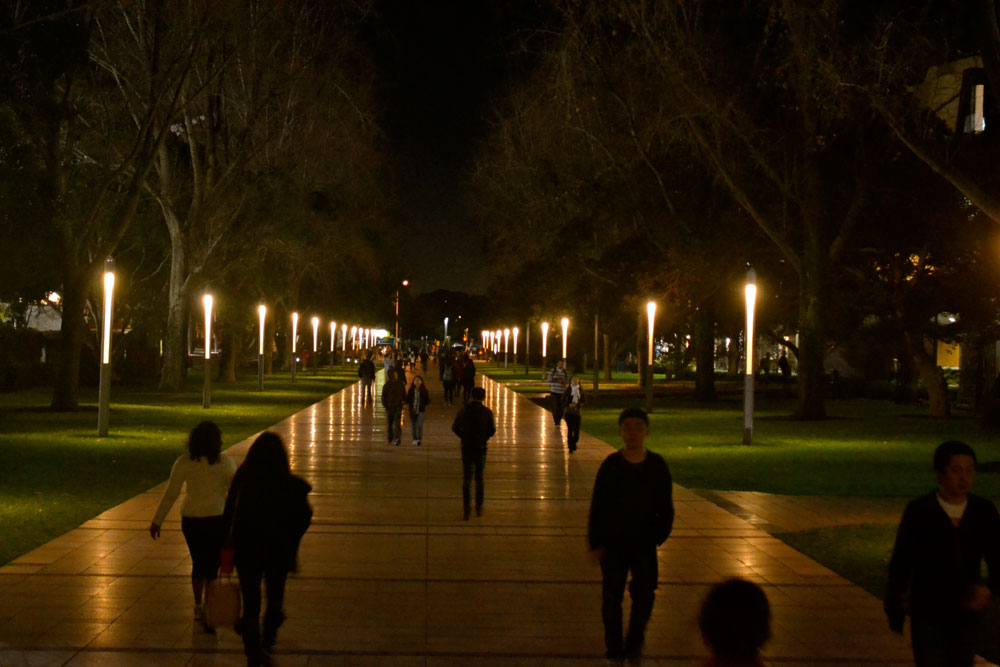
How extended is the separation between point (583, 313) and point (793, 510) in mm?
38512

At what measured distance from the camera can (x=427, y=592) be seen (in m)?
9.98

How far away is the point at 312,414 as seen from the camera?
3450 cm

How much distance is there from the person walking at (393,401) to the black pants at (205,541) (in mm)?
15409

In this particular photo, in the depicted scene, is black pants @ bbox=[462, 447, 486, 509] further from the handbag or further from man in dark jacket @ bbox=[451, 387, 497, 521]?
the handbag

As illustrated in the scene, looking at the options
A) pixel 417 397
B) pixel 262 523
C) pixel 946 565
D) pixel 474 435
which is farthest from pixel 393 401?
pixel 946 565

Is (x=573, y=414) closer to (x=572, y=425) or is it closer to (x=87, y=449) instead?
(x=572, y=425)

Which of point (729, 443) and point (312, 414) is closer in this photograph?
point (729, 443)

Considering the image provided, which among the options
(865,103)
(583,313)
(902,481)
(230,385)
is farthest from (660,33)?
(230,385)

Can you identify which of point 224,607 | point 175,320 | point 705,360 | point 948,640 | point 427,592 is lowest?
point 427,592

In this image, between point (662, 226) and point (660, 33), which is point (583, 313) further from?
point (660, 33)

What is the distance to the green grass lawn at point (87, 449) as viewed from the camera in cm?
1403

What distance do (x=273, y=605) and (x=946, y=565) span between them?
3.82 meters

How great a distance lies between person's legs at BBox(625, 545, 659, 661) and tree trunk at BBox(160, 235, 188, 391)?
3761 cm

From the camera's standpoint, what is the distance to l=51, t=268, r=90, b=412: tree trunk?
32.4 meters
